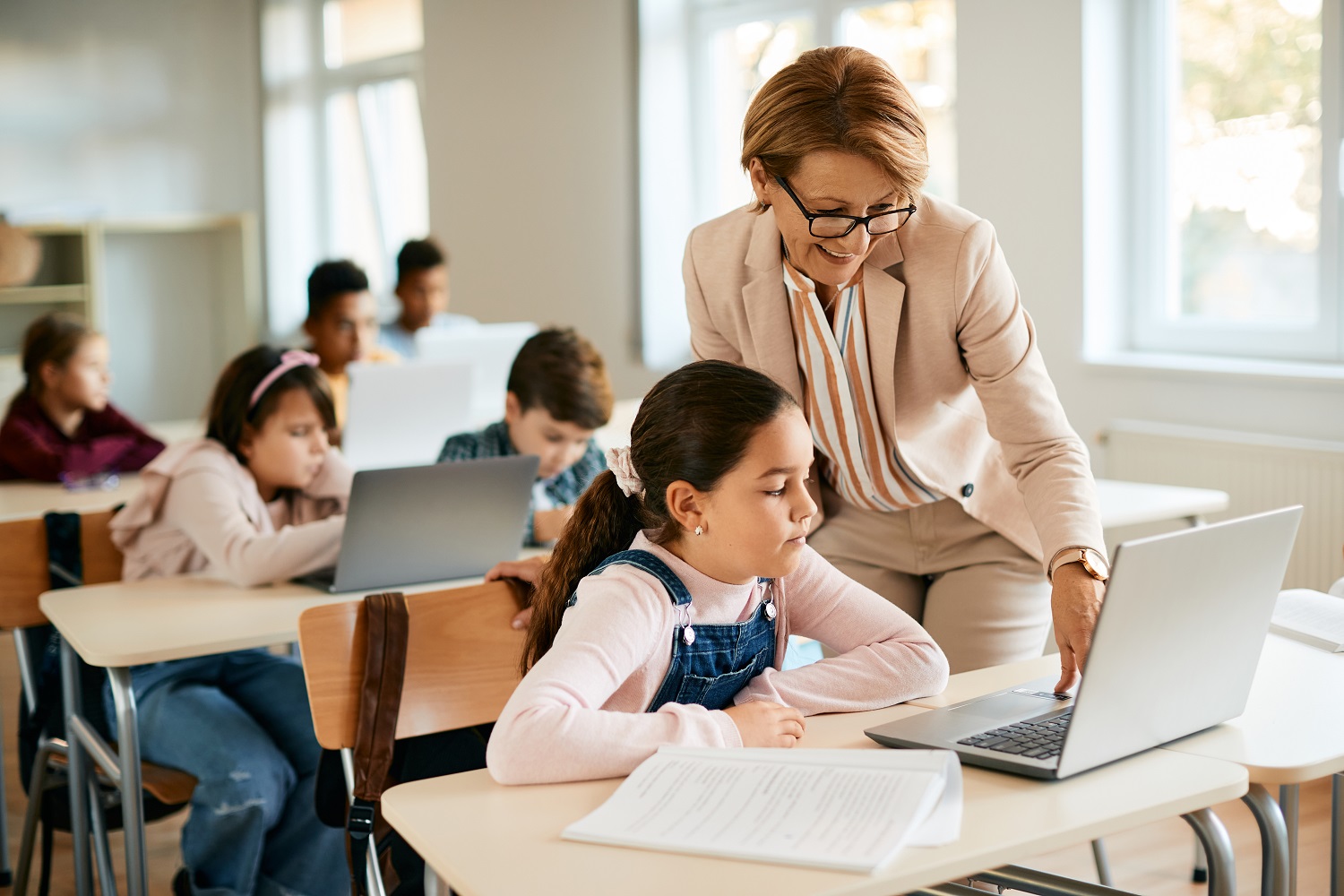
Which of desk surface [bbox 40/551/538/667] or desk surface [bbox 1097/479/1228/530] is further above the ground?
desk surface [bbox 1097/479/1228/530]

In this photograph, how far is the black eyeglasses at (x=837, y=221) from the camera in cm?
141

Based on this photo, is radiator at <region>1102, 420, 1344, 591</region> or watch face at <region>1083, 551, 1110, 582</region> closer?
watch face at <region>1083, 551, 1110, 582</region>

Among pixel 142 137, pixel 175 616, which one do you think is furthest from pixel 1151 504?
pixel 142 137

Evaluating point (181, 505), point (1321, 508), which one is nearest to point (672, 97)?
point (1321, 508)

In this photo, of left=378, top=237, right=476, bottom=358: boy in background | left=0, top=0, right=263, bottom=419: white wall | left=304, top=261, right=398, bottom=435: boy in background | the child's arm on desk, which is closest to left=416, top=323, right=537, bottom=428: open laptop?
left=304, top=261, right=398, bottom=435: boy in background

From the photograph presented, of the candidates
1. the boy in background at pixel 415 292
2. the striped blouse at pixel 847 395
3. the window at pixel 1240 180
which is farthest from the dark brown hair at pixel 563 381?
the boy in background at pixel 415 292

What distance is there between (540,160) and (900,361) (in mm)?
4001

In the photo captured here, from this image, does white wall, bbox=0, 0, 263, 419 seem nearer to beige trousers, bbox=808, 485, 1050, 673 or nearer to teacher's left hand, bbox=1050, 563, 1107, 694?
beige trousers, bbox=808, 485, 1050, 673

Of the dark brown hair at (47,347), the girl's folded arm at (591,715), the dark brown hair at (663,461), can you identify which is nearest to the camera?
the girl's folded arm at (591,715)

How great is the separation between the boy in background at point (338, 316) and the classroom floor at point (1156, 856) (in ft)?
4.66

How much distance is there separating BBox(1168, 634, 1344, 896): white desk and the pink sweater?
28cm

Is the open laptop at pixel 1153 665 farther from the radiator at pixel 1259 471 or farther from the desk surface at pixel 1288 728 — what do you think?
the radiator at pixel 1259 471

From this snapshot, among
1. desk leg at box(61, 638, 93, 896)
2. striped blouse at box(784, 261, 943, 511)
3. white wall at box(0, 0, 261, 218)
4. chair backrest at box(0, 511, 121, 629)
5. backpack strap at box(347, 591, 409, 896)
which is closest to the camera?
backpack strap at box(347, 591, 409, 896)

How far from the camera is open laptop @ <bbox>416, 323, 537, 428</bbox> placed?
12.0ft
